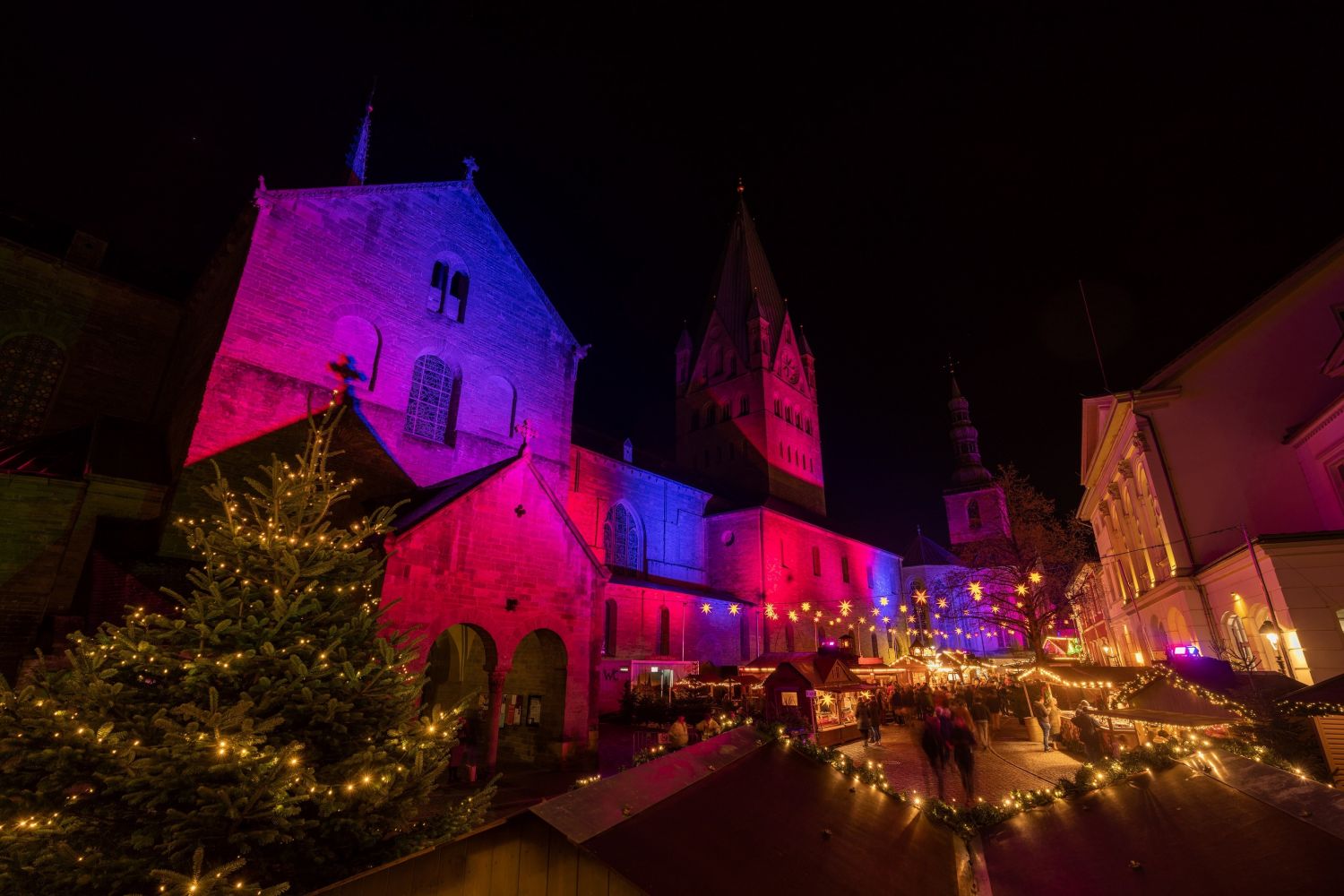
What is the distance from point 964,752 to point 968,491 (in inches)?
2204

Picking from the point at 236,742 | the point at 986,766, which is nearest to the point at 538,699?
the point at 986,766

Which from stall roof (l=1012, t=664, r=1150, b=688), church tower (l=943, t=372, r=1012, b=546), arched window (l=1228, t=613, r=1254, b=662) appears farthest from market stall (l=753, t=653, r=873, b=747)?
church tower (l=943, t=372, r=1012, b=546)

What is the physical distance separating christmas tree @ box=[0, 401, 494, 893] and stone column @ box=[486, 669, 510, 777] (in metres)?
8.29

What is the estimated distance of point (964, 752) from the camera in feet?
40.4

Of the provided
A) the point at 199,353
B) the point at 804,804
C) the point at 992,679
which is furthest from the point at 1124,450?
the point at 199,353

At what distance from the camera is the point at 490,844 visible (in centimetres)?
272

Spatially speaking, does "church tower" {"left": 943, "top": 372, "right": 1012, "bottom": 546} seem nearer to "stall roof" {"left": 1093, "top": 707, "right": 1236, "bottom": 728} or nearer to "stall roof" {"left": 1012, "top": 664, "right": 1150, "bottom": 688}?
"stall roof" {"left": 1012, "top": 664, "right": 1150, "bottom": 688}

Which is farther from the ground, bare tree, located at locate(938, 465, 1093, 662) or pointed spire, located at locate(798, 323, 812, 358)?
pointed spire, located at locate(798, 323, 812, 358)

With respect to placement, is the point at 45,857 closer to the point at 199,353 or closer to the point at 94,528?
the point at 94,528

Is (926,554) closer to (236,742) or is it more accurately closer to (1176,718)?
(1176,718)

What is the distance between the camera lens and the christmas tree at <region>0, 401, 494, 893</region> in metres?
3.99

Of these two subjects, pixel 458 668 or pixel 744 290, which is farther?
pixel 744 290

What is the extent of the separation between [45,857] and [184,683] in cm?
118

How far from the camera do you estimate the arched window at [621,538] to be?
32.7 meters
